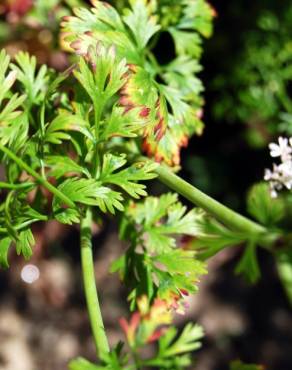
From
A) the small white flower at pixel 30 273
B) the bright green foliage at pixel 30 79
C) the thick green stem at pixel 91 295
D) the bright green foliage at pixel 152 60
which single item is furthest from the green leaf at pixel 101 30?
the small white flower at pixel 30 273

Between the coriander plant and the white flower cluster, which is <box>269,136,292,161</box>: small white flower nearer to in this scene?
the white flower cluster

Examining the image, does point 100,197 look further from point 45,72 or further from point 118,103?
point 45,72

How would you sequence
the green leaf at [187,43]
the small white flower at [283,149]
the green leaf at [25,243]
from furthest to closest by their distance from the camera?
1. the green leaf at [187,43]
2. the small white flower at [283,149]
3. the green leaf at [25,243]

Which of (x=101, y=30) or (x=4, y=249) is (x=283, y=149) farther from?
(x=4, y=249)

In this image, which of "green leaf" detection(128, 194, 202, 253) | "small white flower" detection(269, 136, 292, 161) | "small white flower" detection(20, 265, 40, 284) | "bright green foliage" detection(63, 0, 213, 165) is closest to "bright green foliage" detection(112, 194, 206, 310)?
"green leaf" detection(128, 194, 202, 253)

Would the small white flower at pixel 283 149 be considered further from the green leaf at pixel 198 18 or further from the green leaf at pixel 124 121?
the green leaf at pixel 198 18

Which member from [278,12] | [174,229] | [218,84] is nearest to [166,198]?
[174,229]

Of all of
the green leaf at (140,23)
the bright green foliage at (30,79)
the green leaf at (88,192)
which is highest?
the green leaf at (140,23)

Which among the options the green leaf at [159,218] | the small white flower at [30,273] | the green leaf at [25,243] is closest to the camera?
the green leaf at [25,243]
